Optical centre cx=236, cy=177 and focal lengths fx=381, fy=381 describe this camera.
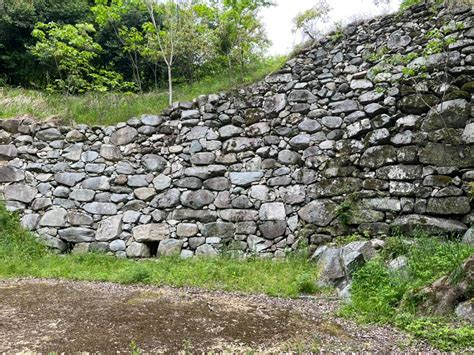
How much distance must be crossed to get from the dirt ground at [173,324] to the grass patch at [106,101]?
4.36 metres

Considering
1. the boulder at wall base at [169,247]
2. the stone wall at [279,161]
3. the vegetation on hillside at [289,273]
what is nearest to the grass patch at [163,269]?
the vegetation on hillside at [289,273]

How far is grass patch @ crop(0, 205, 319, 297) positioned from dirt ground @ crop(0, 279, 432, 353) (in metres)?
0.37

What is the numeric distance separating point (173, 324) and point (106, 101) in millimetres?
6831

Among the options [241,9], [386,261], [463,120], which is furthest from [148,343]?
[241,9]

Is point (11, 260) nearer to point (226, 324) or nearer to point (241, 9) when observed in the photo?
point (226, 324)

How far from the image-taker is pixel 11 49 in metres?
11.2

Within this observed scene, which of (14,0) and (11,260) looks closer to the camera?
(11,260)

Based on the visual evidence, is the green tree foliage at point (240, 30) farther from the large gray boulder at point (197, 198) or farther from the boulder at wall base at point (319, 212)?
the boulder at wall base at point (319, 212)

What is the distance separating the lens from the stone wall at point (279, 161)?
5.98 metres

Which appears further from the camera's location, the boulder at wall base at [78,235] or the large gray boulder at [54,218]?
the large gray boulder at [54,218]

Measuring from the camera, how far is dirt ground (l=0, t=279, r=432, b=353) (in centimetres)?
316

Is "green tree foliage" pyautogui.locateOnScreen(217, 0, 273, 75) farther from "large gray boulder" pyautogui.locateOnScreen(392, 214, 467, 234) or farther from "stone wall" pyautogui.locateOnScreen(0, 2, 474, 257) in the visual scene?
"large gray boulder" pyautogui.locateOnScreen(392, 214, 467, 234)

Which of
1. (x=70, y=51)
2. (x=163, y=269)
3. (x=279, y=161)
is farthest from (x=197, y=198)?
(x=70, y=51)

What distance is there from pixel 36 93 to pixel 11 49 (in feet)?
9.53
